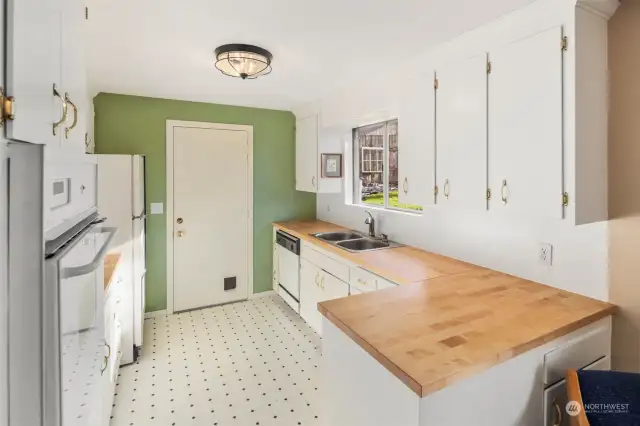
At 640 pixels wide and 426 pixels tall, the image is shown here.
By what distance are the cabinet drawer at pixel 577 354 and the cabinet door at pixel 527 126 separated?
553 mm

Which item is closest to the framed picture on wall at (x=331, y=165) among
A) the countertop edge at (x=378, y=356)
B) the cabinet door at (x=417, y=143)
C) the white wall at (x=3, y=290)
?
the cabinet door at (x=417, y=143)

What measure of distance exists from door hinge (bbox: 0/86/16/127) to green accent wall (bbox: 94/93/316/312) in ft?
10.7

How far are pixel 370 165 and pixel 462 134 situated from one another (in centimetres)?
172

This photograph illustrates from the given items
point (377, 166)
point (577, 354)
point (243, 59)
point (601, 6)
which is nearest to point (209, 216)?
point (377, 166)

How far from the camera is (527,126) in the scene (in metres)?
1.65

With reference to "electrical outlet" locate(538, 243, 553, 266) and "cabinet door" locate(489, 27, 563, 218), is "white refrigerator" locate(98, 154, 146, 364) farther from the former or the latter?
"electrical outlet" locate(538, 243, 553, 266)

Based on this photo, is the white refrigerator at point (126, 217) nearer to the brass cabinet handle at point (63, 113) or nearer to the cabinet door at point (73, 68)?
the cabinet door at point (73, 68)

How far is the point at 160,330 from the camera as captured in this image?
11.0ft

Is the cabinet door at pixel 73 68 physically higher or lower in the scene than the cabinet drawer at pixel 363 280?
higher

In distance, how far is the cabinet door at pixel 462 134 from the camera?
1.87 m

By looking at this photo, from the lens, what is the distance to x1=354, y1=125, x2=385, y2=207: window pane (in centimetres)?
352

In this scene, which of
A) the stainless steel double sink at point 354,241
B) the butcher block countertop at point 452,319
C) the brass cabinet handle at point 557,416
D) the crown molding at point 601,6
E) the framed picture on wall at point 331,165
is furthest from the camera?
the framed picture on wall at point 331,165

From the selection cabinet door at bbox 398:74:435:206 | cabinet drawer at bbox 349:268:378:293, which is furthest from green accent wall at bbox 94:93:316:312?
cabinet door at bbox 398:74:435:206

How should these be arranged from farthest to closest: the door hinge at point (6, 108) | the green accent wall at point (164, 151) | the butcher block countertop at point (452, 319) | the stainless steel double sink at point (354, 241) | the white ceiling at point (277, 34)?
1. the green accent wall at point (164, 151)
2. the stainless steel double sink at point (354, 241)
3. the white ceiling at point (277, 34)
4. the butcher block countertop at point (452, 319)
5. the door hinge at point (6, 108)
